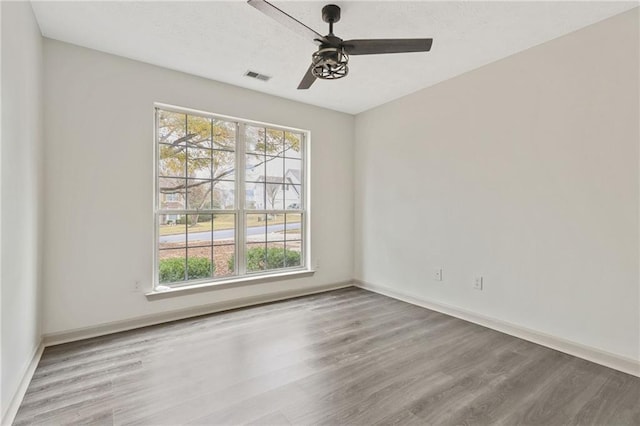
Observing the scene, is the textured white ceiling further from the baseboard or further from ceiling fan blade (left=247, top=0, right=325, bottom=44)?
the baseboard

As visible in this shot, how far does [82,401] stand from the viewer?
1.84 metres

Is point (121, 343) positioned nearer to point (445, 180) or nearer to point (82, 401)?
point (82, 401)

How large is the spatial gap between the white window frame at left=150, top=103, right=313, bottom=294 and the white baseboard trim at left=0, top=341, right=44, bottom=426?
0.95 m

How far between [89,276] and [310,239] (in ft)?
8.01

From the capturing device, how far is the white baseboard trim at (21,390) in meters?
1.64

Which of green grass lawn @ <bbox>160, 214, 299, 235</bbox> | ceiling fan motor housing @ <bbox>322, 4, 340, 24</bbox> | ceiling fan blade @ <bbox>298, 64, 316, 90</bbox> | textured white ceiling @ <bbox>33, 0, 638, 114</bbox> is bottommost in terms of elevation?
green grass lawn @ <bbox>160, 214, 299, 235</bbox>

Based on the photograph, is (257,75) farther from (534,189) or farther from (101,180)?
(534,189)

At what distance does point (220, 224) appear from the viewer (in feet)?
11.7

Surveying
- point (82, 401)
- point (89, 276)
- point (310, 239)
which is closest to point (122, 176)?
point (89, 276)

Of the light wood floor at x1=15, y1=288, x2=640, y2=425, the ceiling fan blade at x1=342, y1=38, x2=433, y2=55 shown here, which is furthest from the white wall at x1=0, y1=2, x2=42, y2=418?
the ceiling fan blade at x1=342, y1=38, x2=433, y2=55

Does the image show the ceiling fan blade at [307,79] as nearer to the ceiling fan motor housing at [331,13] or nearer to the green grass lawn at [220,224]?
the ceiling fan motor housing at [331,13]

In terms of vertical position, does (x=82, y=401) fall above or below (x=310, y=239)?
below

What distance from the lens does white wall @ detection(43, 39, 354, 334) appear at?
8.56 feet

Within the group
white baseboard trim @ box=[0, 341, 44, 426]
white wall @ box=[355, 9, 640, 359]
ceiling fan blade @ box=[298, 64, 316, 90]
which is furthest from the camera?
ceiling fan blade @ box=[298, 64, 316, 90]
